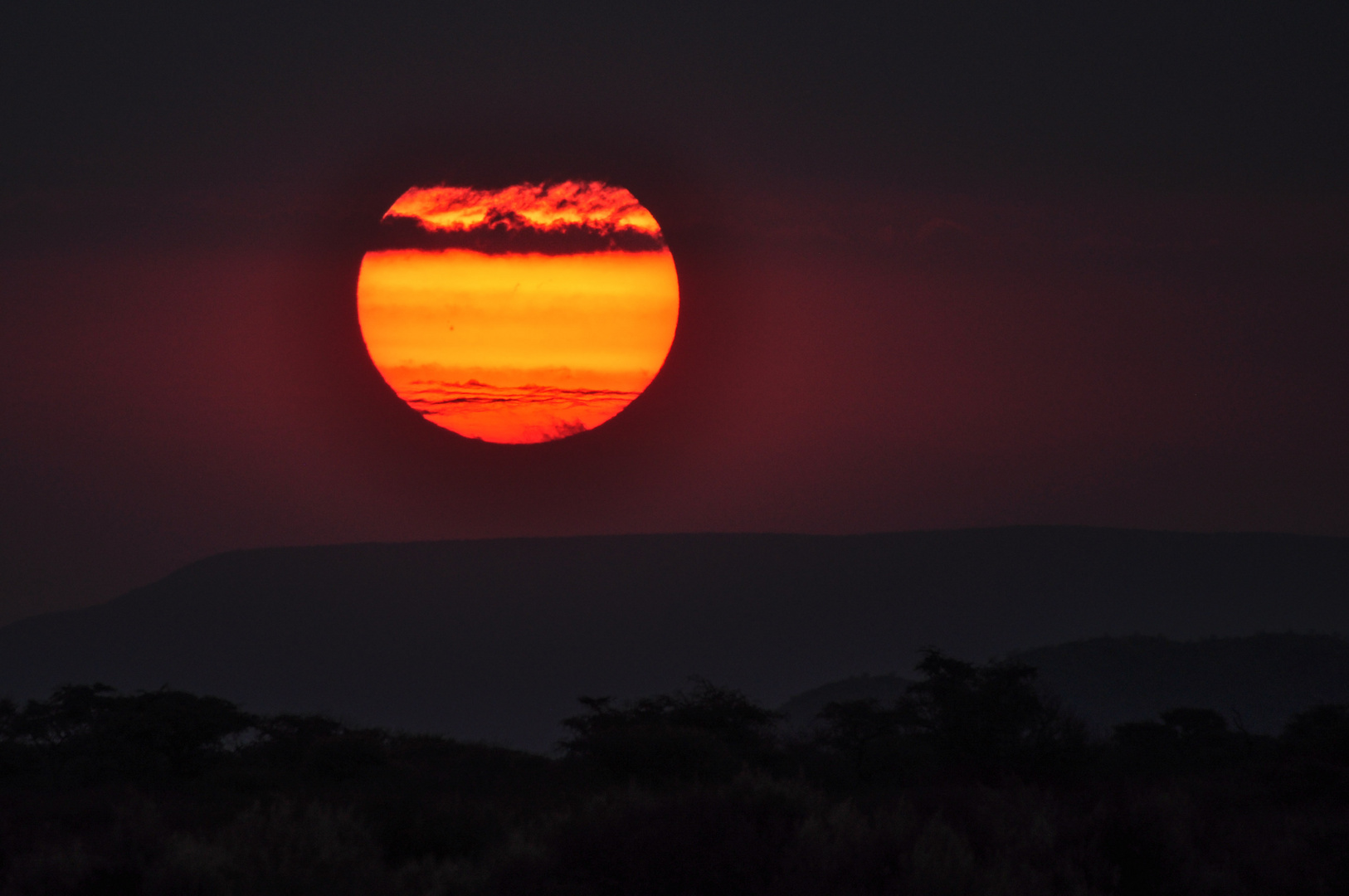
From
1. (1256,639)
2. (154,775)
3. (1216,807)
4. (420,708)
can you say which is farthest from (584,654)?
(1216,807)

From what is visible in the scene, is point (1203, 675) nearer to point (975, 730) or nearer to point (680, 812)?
point (975, 730)

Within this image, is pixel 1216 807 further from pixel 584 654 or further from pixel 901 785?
pixel 584 654

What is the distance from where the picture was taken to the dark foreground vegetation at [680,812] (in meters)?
14.9

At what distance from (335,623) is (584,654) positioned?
99.0 feet

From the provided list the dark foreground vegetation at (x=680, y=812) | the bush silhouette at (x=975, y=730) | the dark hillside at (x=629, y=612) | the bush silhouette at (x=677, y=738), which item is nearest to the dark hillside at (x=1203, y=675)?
the dark hillside at (x=629, y=612)

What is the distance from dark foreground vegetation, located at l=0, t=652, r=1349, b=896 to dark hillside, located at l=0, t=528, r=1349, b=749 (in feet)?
329

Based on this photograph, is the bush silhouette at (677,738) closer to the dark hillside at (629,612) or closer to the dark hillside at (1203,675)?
the dark hillside at (1203,675)

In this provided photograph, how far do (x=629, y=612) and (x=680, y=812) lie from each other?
146309 millimetres

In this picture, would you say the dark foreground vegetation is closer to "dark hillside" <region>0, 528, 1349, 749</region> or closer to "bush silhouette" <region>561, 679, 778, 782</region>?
"bush silhouette" <region>561, 679, 778, 782</region>

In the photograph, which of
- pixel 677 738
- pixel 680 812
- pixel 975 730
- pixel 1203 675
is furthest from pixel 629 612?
pixel 680 812

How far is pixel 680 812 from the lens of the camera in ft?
52.3

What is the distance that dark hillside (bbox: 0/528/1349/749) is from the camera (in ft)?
472

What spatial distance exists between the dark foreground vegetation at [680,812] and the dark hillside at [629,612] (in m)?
100

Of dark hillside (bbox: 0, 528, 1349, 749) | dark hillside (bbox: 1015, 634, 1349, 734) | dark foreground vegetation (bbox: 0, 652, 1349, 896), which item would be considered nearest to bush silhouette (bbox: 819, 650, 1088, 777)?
dark foreground vegetation (bbox: 0, 652, 1349, 896)
